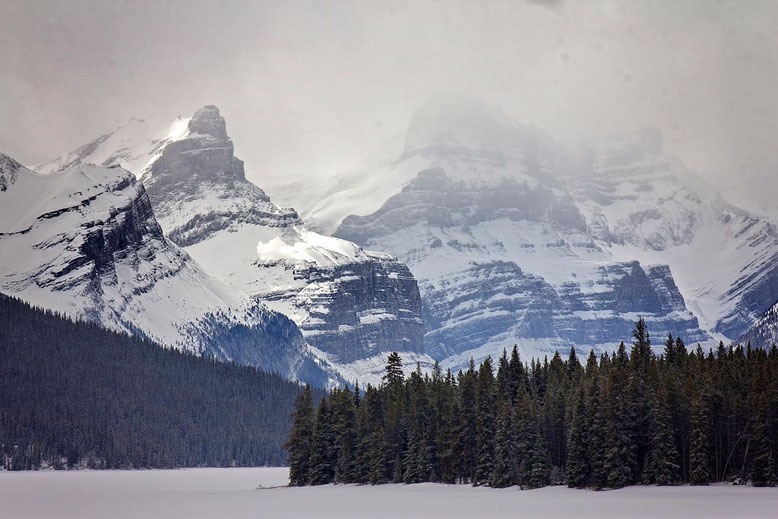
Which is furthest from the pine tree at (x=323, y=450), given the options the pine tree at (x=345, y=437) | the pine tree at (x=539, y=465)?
the pine tree at (x=539, y=465)

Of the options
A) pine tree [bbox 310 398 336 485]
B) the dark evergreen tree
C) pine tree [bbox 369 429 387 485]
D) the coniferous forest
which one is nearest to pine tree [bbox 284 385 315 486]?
the coniferous forest

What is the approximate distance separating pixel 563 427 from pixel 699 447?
74.3 feet

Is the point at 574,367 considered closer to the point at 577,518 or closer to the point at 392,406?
the point at 392,406

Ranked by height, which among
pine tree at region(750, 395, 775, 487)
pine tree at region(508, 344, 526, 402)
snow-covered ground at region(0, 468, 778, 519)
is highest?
pine tree at region(508, 344, 526, 402)

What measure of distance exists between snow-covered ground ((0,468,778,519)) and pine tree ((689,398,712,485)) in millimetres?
2304

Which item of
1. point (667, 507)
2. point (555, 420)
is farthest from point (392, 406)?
point (667, 507)

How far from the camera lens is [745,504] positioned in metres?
112

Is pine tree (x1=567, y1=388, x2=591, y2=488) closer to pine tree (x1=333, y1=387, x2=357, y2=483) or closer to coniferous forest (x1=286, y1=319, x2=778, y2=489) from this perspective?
coniferous forest (x1=286, y1=319, x2=778, y2=489)

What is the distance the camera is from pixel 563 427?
156 meters

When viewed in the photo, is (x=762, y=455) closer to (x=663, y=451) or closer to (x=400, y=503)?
(x=663, y=451)

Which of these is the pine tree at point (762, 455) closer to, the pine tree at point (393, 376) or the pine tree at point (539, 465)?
the pine tree at point (539, 465)

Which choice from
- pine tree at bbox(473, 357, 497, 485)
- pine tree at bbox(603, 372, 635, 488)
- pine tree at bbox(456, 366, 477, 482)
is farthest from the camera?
pine tree at bbox(456, 366, 477, 482)

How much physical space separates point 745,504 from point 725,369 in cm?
4616

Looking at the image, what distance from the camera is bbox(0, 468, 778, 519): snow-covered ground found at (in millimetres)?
112750
